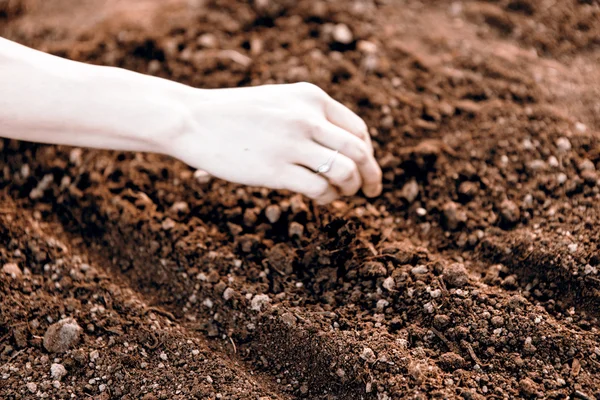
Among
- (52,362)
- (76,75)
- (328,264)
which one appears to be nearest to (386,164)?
(328,264)

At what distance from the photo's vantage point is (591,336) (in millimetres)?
1421

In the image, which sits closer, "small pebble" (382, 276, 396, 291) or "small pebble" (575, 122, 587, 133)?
"small pebble" (382, 276, 396, 291)

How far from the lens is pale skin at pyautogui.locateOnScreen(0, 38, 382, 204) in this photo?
1.42 meters

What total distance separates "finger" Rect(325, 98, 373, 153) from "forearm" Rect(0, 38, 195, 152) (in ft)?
0.99

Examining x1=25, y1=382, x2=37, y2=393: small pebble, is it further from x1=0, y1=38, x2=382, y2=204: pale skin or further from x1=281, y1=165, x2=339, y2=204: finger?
x1=281, y1=165, x2=339, y2=204: finger

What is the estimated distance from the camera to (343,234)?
1.59 meters

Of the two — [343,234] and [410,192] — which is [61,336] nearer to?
[343,234]

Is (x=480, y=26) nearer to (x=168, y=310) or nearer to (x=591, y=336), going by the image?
(x=591, y=336)

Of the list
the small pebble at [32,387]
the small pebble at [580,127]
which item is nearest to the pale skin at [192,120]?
the small pebble at [32,387]

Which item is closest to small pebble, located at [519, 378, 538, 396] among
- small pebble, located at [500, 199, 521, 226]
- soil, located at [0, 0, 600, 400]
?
soil, located at [0, 0, 600, 400]

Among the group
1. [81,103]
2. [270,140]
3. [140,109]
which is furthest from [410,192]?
[81,103]

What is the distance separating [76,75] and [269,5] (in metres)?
0.82

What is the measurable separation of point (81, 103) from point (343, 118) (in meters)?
0.55

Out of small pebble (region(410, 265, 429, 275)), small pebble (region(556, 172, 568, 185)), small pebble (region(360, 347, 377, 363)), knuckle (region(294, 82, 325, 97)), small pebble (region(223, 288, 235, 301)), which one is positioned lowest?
small pebble (region(223, 288, 235, 301))
